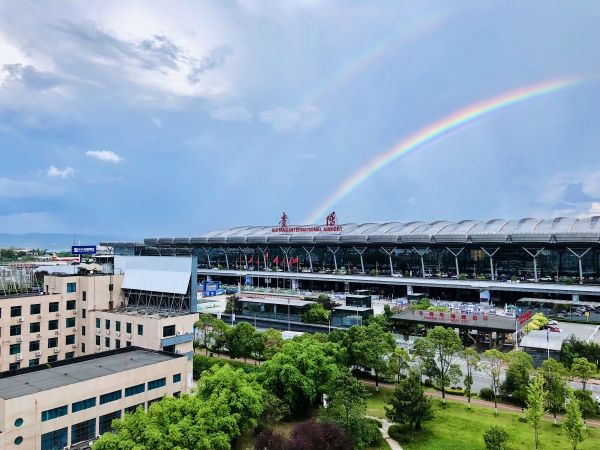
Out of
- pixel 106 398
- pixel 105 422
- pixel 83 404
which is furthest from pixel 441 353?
pixel 83 404

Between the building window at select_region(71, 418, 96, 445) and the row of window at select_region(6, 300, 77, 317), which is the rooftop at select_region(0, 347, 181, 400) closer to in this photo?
the building window at select_region(71, 418, 96, 445)

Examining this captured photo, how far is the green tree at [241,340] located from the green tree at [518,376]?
56.4 feet

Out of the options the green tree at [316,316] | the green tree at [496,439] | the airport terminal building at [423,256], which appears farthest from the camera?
the airport terminal building at [423,256]

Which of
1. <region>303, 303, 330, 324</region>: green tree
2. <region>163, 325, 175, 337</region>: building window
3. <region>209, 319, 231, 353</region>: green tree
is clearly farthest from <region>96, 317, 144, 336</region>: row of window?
<region>303, 303, 330, 324</region>: green tree

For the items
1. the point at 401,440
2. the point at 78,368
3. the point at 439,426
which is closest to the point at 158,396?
the point at 78,368

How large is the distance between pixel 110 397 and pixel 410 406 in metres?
14.5

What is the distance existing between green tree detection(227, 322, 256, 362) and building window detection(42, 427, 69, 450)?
49.9ft

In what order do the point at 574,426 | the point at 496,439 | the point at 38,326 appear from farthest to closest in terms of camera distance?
the point at 38,326
the point at 574,426
the point at 496,439

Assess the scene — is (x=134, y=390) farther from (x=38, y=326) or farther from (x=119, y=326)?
(x=38, y=326)

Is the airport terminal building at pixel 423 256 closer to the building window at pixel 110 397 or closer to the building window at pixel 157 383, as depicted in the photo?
the building window at pixel 157 383

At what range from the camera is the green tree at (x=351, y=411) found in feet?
68.4

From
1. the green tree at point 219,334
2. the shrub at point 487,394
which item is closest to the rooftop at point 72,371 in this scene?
the green tree at point 219,334

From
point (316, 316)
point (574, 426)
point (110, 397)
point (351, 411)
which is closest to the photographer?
point (574, 426)

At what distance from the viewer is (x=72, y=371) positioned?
23.4m
